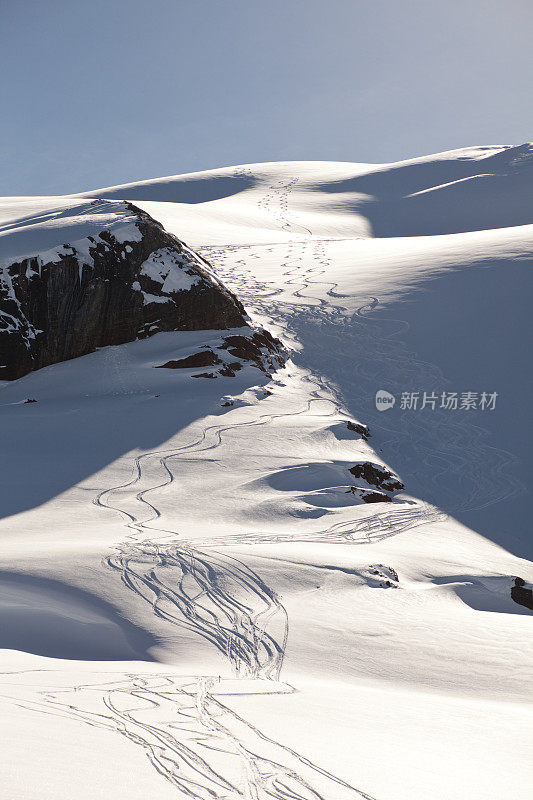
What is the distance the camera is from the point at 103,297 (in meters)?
11.6

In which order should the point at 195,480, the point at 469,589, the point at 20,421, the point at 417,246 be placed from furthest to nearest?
1. the point at 417,246
2. the point at 20,421
3. the point at 195,480
4. the point at 469,589

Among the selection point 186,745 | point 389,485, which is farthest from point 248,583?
point 389,485

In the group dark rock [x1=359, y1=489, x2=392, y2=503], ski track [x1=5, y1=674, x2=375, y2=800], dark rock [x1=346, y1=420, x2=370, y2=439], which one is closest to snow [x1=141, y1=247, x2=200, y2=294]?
dark rock [x1=346, y1=420, x2=370, y2=439]

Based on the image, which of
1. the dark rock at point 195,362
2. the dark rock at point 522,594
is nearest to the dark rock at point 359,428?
the dark rock at point 195,362

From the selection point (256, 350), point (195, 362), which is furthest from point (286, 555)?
point (256, 350)

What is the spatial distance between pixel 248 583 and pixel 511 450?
6465mm

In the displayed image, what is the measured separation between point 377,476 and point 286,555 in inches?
130

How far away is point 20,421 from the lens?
987 cm

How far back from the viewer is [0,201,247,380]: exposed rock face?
11.2 meters

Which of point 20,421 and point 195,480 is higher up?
point 20,421

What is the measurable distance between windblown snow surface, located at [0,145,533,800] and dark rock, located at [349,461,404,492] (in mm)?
184

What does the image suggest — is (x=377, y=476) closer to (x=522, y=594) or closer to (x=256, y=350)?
(x=522, y=594)

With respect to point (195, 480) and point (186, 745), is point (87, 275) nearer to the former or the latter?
point (195, 480)

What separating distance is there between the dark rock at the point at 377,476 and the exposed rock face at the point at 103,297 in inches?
184
